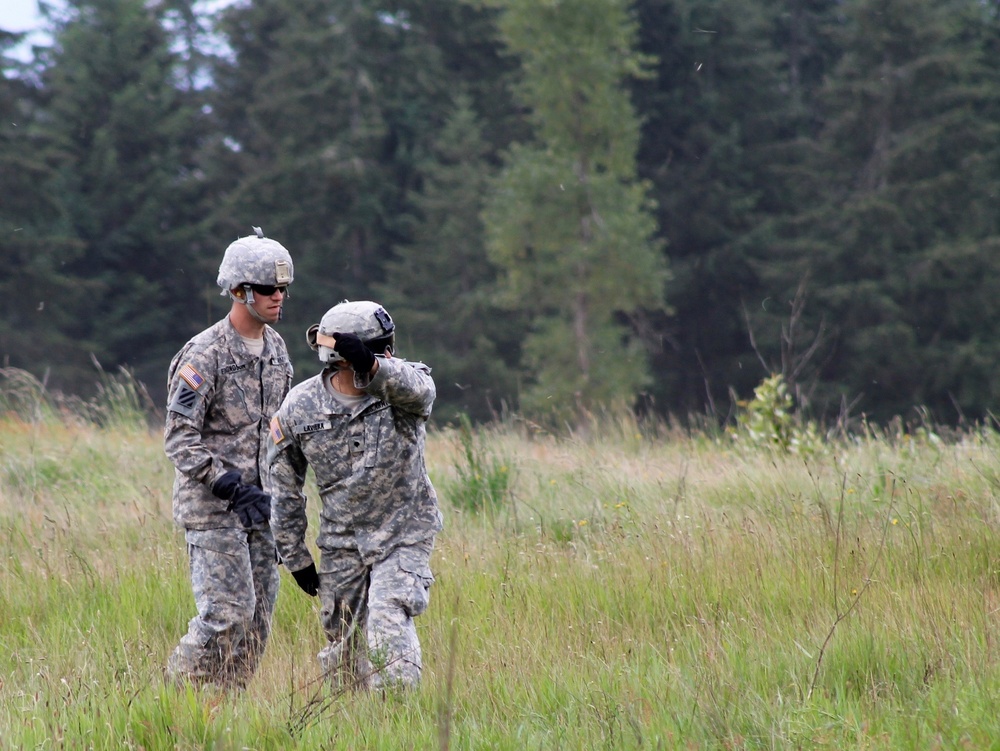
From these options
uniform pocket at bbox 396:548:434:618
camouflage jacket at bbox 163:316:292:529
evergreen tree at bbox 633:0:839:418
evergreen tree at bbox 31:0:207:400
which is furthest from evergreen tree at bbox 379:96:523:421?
uniform pocket at bbox 396:548:434:618

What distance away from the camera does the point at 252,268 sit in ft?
16.9

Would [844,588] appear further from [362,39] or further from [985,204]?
[362,39]

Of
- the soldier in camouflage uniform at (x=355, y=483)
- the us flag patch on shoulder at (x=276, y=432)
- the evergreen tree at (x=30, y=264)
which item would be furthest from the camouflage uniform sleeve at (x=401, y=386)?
the evergreen tree at (x=30, y=264)

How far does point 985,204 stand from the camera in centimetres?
3023

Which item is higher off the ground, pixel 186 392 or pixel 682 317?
pixel 186 392

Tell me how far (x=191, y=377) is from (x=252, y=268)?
1.82ft

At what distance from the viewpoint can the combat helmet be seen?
5160mm

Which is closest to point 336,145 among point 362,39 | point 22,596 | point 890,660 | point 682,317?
point 362,39

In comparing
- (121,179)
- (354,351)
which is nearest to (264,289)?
(354,351)

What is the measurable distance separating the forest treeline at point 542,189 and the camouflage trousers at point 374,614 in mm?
21460

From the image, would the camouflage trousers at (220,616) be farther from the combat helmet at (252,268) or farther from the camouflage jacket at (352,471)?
the combat helmet at (252,268)

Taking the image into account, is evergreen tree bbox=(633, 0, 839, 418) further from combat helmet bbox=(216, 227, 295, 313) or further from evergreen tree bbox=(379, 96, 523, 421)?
combat helmet bbox=(216, 227, 295, 313)

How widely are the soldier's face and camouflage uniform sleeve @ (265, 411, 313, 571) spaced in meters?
0.59

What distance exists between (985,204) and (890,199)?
2504mm
